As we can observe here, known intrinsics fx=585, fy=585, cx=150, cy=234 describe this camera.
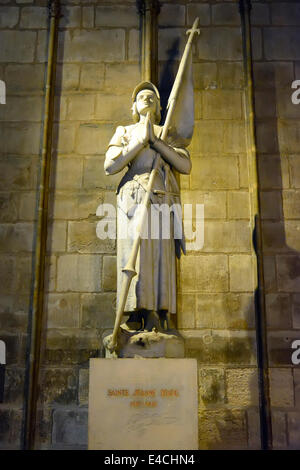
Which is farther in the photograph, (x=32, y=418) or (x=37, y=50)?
(x=37, y=50)

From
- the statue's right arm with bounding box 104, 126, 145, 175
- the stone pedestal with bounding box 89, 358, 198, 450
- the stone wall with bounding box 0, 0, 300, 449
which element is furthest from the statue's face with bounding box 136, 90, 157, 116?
the stone pedestal with bounding box 89, 358, 198, 450

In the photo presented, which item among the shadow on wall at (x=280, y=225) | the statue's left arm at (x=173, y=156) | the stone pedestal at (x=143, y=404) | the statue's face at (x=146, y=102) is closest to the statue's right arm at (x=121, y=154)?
the statue's left arm at (x=173, y=156)

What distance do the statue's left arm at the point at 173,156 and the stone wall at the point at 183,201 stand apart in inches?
27.5

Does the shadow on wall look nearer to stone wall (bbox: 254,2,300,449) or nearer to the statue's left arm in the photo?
stone wall (bbox: 254,2,300,449)

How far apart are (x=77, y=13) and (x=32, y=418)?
4243 millimetres

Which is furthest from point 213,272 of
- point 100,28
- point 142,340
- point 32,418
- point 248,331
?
point 100,28

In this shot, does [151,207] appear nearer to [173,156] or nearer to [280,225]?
[173,156]

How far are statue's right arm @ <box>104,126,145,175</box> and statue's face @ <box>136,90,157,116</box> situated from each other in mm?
349

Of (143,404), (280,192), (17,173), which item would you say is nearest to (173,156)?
(280,192)

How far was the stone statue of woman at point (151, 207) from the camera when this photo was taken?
4.65 meters

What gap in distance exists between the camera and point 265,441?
508 cm

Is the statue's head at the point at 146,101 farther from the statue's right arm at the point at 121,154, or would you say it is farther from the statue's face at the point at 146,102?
the statue's right arm at the point at 121,154

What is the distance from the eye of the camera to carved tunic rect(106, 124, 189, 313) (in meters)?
4.64
